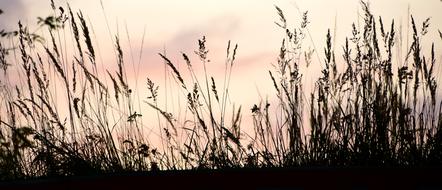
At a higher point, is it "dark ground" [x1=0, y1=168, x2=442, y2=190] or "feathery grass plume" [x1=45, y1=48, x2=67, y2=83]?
"feathery grass plume" [x1=45, y1=48, x2=67, y2=83]

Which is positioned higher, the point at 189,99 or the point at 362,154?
the point at 189,99

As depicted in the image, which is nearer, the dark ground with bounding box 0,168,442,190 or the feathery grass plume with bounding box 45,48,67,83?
the dark ground with bounding box 0,168,442,190

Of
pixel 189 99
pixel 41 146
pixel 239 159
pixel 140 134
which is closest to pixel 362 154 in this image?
pixel 239 159

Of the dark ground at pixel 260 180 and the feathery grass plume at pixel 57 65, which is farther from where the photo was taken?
the feathery grass plume at pixel 57 65

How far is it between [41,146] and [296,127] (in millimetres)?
1263

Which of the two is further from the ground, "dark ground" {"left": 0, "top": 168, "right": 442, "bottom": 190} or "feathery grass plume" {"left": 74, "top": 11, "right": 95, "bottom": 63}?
"feathery grass plume" {"left": 74, "top": 11, "right": 95, "bottom": 63}

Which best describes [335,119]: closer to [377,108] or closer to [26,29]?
[377,108]

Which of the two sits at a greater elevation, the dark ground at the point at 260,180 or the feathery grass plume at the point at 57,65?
the feathery grass plume at the point at 57,65

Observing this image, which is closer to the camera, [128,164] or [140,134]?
[128,164]

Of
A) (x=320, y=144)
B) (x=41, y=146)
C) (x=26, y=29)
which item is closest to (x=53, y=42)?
(x=26, y=29)

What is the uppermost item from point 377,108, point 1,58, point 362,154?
point 1,58

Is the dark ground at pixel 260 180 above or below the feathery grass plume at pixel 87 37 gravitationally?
below

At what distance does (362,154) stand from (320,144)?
8.1 inches

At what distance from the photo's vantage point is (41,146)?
10.4 ft
